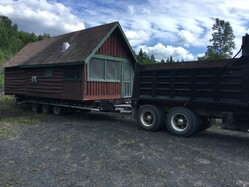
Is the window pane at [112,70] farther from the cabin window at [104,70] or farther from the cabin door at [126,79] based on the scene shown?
the cabin door at [126,79]

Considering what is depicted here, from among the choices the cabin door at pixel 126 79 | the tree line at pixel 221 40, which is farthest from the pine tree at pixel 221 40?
the cabin door at pixel 126 79

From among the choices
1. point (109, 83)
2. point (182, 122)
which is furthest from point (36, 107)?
point (182, 122)

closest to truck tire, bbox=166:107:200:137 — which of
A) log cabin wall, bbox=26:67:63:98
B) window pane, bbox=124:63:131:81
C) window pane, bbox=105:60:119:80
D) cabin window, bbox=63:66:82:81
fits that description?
cabin window, bbox=63:66:82:81

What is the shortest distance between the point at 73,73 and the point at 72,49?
1.80m

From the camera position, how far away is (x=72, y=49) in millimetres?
15117

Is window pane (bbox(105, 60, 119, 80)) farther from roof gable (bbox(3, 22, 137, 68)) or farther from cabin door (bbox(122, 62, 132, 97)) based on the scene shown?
roof gable (bbox(3, 22, 137, 68))

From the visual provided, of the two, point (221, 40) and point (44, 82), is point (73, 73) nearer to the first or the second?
point (44, 82)

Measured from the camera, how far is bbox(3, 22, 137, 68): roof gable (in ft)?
45.1

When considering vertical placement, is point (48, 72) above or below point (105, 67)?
below

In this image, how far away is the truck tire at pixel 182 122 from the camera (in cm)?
884

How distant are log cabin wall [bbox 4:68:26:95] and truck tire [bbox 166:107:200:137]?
1194 cm

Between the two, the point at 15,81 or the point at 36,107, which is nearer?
the point at 36,107

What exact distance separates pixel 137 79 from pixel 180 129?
104 inches

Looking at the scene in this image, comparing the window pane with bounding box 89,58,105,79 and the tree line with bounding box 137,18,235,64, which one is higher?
the tree line with bounding box 137,18,235,64
